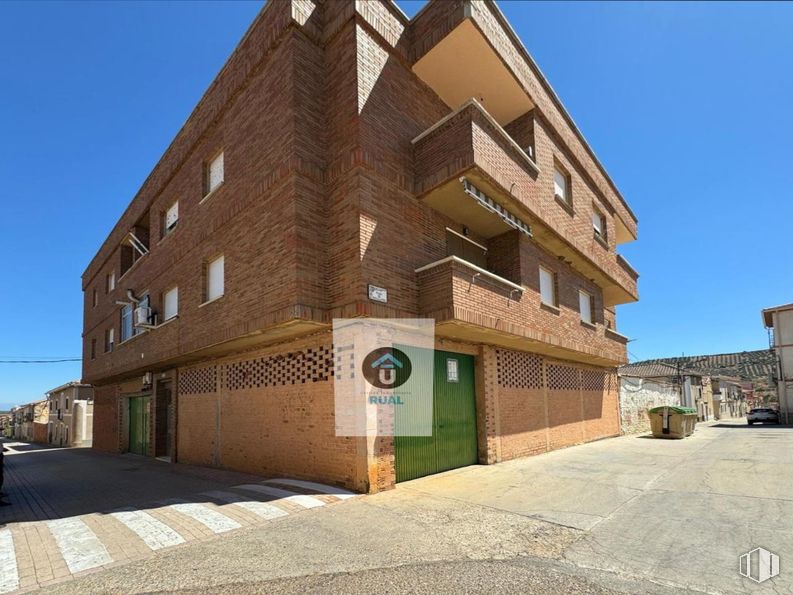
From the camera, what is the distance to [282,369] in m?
9.70

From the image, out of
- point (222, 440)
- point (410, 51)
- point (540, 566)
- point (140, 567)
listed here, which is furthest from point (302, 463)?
point (410, 51)

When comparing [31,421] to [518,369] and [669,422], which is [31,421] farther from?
[669,422]

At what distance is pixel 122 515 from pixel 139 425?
12567 mm

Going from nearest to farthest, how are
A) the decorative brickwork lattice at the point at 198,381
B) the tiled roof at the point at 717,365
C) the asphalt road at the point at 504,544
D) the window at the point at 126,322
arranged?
1. the asphalt road at the point at 504,544
2. the decorative brickwork lattice at the point at 198,381
3. the window at the point at 126,322
4. the tiled roof at the point at 717,365

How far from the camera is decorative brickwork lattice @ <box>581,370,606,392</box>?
53.7 ft

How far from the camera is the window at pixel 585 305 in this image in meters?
15.1

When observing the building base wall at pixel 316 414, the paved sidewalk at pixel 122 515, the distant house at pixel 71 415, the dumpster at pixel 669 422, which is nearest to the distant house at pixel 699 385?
the dumpster at pixel 669 422

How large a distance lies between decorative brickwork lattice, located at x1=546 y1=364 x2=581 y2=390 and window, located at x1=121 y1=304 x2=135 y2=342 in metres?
14.7

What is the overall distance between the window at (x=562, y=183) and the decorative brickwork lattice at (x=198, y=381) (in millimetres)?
10691

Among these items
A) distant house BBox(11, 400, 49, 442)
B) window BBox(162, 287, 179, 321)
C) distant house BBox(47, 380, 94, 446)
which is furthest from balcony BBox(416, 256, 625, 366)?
distant house BBox(11, 400, 49, 442)

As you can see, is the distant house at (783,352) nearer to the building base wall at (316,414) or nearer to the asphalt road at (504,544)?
the building base wall at (316,414)

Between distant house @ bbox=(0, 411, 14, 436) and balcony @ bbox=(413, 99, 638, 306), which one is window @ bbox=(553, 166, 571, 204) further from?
distant house @ bbox=(0, 411, 14, 436)

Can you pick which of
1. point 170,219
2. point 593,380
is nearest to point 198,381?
point 170,219

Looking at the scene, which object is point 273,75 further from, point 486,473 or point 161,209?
point 486,473
